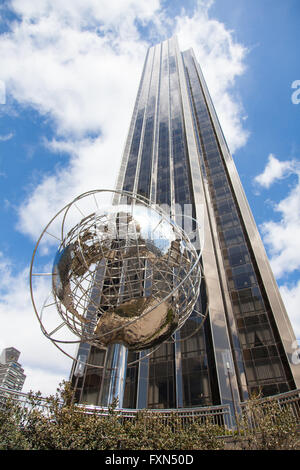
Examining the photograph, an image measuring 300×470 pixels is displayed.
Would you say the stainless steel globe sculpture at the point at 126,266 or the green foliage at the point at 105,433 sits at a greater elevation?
the stainless steel globe sculpture at the point at 126,266

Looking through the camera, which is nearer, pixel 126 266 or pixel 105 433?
pixel 105 433

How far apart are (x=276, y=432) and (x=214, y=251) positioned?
18.4m

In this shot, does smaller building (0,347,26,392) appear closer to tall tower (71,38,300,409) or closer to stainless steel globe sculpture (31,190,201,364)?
tall tower (71,38,300,409)

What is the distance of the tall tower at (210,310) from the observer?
55.9ft

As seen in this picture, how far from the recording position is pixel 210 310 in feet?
63.2

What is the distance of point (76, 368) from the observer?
20.4m

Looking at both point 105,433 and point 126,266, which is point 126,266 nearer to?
point 126,266

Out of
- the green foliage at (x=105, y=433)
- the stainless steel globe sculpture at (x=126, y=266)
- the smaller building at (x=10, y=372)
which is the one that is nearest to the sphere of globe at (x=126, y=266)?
the stainless steel globe sculpture at (x=126, y=266)

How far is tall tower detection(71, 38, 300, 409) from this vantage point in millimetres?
17031

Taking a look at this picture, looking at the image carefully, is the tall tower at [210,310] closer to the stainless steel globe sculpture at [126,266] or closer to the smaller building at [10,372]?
the stainless steel globe sculpture at [126,266]

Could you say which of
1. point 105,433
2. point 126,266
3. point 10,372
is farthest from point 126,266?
point 10,372

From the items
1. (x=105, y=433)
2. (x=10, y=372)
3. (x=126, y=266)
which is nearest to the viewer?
(x=105, y=433)

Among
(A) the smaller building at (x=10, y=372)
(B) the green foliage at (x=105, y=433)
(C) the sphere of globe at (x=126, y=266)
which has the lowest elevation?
(B) the green foliage at (x=105, y=433)

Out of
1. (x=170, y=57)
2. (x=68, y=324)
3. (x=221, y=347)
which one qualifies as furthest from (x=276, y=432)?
(x=170, y=57)
